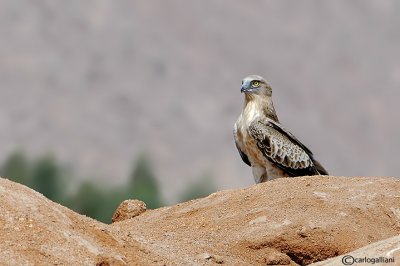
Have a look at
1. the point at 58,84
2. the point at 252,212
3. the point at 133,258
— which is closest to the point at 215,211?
the point at 252,212

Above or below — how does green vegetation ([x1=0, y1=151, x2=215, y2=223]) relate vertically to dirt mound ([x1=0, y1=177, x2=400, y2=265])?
above

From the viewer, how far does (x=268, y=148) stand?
1733 centimetres

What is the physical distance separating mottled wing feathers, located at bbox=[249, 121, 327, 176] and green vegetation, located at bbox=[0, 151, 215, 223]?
4566 centimetres

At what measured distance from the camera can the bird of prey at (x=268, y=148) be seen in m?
17.4

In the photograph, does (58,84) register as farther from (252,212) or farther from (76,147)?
(252,212)

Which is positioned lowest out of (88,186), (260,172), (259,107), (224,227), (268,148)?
(224,227)

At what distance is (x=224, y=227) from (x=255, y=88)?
19.1ft

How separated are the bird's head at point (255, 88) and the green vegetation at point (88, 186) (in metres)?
45.0

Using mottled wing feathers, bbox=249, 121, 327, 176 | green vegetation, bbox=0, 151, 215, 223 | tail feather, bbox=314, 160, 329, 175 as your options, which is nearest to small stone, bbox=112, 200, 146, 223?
mottled wing feathers, bbox=249, 121, 327, 176

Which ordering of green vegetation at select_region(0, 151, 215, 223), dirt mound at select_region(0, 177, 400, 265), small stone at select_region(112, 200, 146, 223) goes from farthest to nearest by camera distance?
Result: 1. green vegetation at select_region(0, 151, 215, 223)
2. small stone at select_region(112, 200, 146, 223)
3. dirt mound at select_region(0, 177, 400, 265)

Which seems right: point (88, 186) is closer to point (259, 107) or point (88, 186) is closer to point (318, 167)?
point (259, 107)

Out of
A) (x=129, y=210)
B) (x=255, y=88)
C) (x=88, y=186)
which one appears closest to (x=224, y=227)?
(x=129, y=210)

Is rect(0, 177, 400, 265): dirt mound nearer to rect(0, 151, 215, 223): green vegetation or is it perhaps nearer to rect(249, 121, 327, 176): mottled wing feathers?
rect(249, 121, 327, 176): mottled wing feathers

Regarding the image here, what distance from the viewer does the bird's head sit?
18266 millimetres
